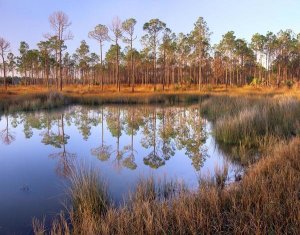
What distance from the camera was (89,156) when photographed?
8047 millimetres

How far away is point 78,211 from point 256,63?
204 feet

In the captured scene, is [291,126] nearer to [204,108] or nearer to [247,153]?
[247,153]

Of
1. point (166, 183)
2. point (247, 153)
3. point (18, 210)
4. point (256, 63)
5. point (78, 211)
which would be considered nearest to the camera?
point (78, 211)

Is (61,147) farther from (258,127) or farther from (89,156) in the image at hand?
(258,127)

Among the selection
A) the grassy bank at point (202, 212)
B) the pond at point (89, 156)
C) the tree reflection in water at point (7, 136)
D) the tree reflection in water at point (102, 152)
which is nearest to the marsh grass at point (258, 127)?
the pond at point (89, 156)

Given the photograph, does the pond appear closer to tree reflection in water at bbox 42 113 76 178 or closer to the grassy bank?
tree reflection in water at bbox 42 113 76 178

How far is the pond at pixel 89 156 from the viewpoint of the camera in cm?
484

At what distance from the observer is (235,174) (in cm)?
579

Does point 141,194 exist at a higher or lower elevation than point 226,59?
lower

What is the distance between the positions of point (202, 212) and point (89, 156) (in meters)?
5.19

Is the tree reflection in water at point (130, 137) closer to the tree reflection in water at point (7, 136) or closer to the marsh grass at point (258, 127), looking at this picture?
the tree reflection in water at point (7, 136)

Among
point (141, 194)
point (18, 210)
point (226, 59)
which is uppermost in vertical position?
point (226, 59)

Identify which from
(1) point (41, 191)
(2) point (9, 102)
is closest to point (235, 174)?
(1) point (41, 191)

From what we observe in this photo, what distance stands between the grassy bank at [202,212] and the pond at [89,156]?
0.59 meters
